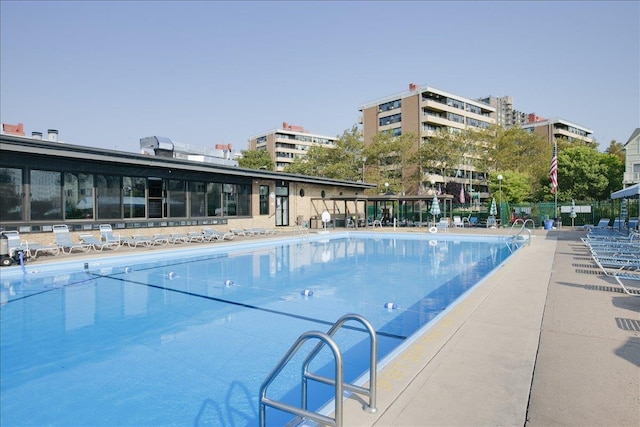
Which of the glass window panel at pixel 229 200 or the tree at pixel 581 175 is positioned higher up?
the tree at pixel 581 175

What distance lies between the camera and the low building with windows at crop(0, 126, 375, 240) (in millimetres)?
13328

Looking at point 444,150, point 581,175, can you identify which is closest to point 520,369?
point 444,150

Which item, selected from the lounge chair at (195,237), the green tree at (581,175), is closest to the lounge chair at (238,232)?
the lounge chair at (195,237)

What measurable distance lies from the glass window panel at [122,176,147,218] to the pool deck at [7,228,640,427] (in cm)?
1458

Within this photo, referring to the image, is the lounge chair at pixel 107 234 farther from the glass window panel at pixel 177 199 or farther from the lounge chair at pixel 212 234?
the lounge chair at pixel 212 234

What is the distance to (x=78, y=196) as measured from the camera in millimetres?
14992

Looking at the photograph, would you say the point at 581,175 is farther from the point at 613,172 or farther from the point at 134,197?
the point at 134,197

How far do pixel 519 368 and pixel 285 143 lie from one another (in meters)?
83.0

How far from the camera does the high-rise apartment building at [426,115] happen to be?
54594 millimetres

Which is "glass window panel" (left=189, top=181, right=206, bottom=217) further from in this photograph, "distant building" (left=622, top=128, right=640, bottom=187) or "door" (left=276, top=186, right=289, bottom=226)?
"distant building" (left=622, top=128, right=640, bottom=187)

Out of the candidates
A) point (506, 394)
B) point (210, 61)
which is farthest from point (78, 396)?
point (210, 61)

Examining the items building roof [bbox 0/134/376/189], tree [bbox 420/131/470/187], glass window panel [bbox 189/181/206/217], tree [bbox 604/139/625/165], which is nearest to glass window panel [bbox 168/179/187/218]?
glass window panel [bbox 189/181/206/217]

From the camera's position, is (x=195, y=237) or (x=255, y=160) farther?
(x=255, y=160)

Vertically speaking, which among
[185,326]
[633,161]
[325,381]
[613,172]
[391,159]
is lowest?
[185,326]
